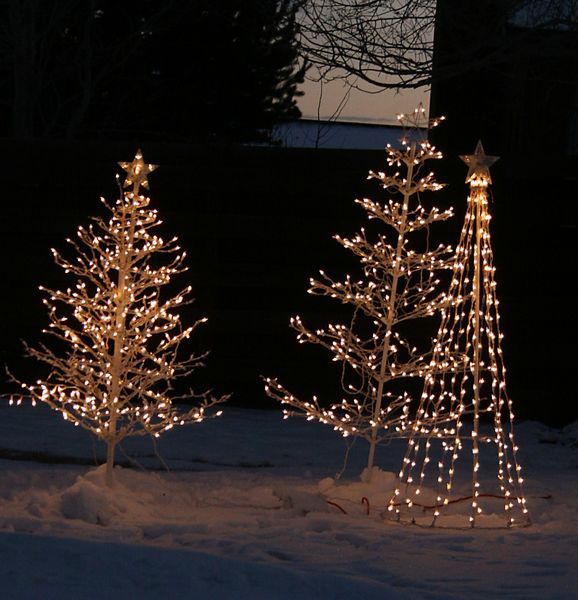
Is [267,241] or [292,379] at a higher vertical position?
[267,241]

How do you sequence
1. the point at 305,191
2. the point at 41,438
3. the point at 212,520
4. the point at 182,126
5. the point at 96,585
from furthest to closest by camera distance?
the point at 182,126, the point at 305,191, the point at 41,438, the point at 212,520, the point at 96,585

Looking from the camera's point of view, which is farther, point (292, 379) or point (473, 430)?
point (292, 379)

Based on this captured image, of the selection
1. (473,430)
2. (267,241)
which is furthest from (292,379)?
(473,430)

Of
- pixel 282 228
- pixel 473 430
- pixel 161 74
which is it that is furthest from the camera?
pixel 161 74

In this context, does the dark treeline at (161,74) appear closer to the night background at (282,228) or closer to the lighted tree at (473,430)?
the night background at (282,228)

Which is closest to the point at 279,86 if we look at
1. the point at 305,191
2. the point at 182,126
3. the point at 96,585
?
the point at 182,126

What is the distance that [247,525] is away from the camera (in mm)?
5094

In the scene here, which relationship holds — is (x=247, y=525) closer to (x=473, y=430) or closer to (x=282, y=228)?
(x=473, y=430)

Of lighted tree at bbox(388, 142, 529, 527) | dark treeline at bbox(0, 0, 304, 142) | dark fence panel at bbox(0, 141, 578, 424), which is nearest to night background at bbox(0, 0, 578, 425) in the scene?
dark fence panel at bbox(0, 141, 578, 424)

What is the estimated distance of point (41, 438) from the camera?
6.96m

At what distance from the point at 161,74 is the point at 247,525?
11204mm

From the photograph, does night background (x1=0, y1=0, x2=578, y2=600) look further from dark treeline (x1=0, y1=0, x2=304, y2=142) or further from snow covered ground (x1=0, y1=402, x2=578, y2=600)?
dark treeline (x1=0, y1=0, x2=304, y2=142)

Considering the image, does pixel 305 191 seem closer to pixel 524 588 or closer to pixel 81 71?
pixel 524 588

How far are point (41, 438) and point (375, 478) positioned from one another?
2524 mm
